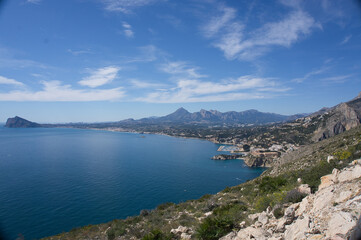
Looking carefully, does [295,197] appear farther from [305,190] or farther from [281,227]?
[281,227]

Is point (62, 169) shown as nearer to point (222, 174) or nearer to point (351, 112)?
point (222, 174)

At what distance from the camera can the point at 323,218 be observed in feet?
13.5

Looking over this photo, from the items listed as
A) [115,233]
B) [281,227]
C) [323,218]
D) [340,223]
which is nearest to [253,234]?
[281,227]

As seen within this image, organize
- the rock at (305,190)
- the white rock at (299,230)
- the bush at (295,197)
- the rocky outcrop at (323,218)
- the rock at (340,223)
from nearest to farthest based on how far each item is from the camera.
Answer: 1. the rock at (340,223)
2. the rocky outcrop at (323,218)
3. the white rock at (299,230)
4. the bush at (295,197)
5. the rock at (305,190)

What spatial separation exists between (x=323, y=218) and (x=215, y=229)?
11.2 feet

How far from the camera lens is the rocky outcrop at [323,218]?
356 centimetres

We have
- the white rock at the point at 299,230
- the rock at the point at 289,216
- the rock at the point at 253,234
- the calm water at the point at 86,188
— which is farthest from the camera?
the calm water at the point at 86,188

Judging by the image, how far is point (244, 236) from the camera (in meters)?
5.29

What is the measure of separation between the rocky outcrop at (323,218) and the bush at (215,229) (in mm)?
485

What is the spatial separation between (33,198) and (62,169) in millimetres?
18075

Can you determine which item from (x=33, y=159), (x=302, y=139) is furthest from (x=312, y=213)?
(x=302, y=139)

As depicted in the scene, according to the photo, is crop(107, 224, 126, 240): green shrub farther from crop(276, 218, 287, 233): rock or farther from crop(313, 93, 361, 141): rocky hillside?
crop(313, 93, 361, 141): rocky hillside

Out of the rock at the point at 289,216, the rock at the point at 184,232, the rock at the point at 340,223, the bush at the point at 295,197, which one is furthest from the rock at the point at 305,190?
the rock at the point at 184,232

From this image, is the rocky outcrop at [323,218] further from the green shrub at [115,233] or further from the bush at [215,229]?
the green shrub at [115,233]
